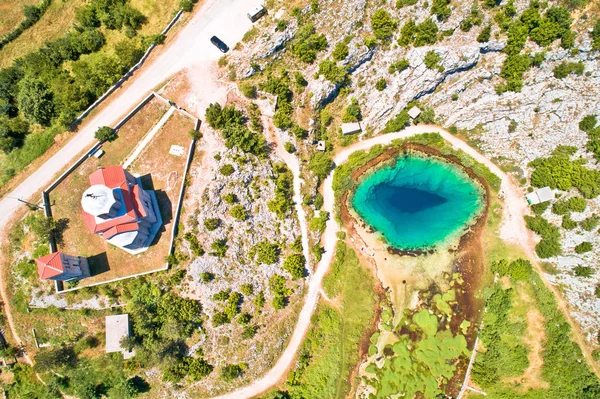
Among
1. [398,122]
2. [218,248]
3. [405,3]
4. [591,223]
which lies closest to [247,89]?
[218,248]

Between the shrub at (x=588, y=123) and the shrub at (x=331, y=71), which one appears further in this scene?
the shrub at (x=331, y=71)

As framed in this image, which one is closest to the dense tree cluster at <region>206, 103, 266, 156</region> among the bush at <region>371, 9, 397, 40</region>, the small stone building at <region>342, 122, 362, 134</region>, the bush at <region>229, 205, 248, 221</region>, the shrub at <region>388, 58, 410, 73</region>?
the bush at <region>229, 205, 248, 221</region>

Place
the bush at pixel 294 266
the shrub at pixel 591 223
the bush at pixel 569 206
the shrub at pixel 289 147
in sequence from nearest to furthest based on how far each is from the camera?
the bush at pixel 294 266 → the shrub at pixel 591 223 → the bush at pixel 569 206 → the shrub at pixel 289 147

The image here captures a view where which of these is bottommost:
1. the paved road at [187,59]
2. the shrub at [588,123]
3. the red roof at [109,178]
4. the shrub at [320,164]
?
the shrub at [588,123]

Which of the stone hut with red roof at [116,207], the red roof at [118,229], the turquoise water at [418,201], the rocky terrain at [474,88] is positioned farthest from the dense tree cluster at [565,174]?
the red roof at [118,229]

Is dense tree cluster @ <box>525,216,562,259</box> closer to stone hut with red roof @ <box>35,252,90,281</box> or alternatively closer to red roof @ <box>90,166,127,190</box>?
red roof @ <box>90,166,127,190</box>

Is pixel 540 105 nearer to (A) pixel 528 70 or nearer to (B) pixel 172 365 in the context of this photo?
(A) pixel 528 70

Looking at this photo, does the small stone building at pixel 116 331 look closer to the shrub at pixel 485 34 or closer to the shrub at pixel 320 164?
the shrub at pixel 320 164

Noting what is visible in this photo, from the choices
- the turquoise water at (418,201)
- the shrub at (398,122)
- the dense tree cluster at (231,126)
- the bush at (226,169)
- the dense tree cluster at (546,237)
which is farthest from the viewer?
the turquoise water at (418,201)

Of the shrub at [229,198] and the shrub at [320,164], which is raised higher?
the shrub at [229,198]
